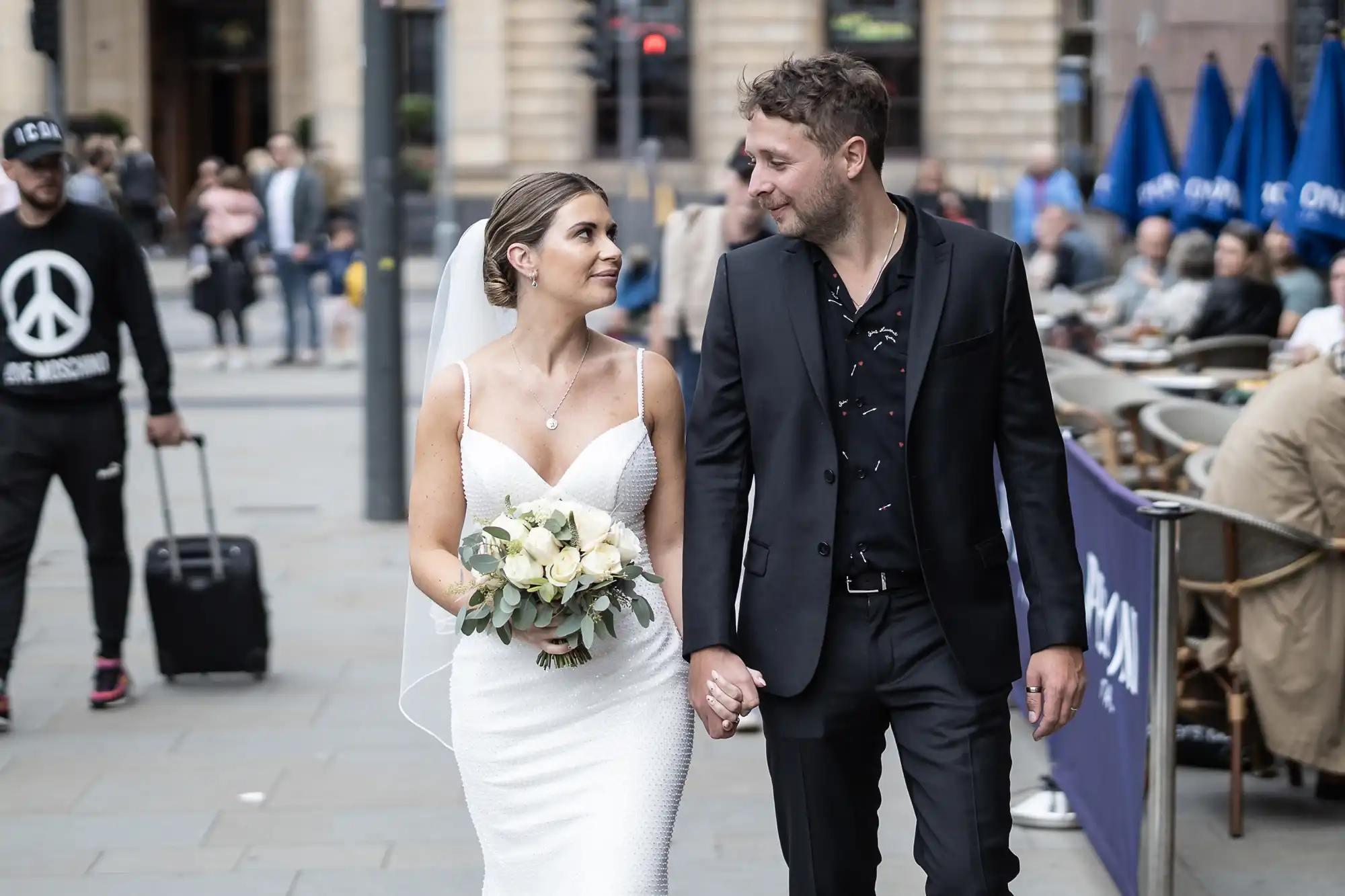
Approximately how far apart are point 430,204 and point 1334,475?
2901 cm

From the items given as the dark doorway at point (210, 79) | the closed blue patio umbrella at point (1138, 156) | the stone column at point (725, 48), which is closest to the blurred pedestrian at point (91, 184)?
the closed blue patio umbrella at point (1138, 156)

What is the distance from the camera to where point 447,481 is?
388cm

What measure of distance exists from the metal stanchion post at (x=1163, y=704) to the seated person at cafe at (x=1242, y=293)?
24.3 feet

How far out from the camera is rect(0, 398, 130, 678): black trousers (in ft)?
21.9

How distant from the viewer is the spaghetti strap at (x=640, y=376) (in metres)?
3.88

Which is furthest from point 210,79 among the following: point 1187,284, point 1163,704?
point 1163,704

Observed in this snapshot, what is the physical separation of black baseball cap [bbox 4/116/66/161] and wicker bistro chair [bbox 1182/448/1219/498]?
3.76 meters

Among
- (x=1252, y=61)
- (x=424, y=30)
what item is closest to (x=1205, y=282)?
(x=1252, y=61)

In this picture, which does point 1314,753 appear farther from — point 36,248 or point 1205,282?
point 1205,282

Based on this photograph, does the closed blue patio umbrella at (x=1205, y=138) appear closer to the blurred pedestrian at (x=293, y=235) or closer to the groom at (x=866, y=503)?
the blurred pedestrian at (x=293, y=235)

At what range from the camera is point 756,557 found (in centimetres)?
353

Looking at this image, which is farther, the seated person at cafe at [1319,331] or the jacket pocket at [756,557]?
the seated person at cafe at [1319,331]

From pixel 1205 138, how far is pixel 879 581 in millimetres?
10303

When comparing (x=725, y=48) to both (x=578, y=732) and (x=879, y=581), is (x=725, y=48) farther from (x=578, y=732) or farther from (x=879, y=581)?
(x=879, y=581)
